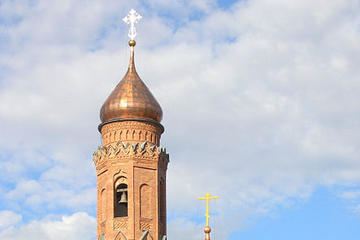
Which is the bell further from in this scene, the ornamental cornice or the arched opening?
the ornamental cornice

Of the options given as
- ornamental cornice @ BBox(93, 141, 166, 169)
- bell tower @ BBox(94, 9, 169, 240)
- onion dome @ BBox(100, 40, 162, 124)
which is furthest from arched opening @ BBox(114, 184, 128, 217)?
onion dome @ BBox(100, 40, 162, 124)

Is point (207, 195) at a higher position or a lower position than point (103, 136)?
lower

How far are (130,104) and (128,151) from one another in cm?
286

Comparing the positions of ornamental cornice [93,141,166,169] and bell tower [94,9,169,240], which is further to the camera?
ornamental cornice [93,141,166,169]

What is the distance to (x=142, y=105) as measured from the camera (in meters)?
57.5

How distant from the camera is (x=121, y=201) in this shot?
5616cm

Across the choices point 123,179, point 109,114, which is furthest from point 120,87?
point 123,179

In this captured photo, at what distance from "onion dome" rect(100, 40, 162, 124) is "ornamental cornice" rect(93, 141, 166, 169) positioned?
1614 mm

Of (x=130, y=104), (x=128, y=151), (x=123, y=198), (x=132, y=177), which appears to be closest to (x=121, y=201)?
(x=123, y=198)

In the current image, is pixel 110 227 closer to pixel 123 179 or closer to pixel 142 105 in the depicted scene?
pixel 123 179

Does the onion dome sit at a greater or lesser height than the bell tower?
greater

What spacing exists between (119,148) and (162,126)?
3402mm

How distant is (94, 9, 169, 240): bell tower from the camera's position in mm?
55312

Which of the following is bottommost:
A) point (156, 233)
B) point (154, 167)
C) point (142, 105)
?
point (156, 233)
